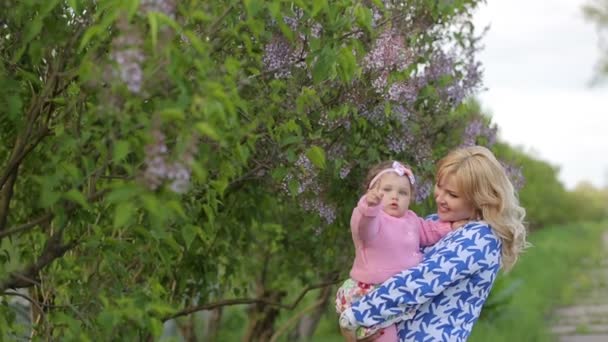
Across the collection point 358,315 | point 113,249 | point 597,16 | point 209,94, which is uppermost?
point 597,16

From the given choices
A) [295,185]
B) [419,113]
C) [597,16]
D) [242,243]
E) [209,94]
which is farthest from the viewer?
[597,16]

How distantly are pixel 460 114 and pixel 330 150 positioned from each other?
1.04 m

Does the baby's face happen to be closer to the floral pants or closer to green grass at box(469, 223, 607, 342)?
the floral pants

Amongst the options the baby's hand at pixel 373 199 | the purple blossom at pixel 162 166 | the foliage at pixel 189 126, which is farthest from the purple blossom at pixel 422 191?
the purple blossom at pixel 162 166

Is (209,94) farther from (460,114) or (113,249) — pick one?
(460,114)

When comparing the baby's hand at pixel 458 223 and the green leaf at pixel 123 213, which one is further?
the baby's hand at pixel 458 223

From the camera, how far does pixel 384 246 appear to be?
145 inches

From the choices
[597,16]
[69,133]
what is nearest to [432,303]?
[69,133]

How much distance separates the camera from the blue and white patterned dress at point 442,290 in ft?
11.9

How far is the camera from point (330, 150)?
182 inches

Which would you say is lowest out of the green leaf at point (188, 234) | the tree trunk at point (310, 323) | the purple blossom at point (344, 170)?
the tree trunk at point (310, 323)

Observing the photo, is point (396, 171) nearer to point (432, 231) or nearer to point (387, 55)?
point (432, 231)

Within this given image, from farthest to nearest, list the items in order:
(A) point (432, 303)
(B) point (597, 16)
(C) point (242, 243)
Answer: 1. (B) point (597, 16)
2. (C) point (242, 243)
3. (A) point (432, 303)

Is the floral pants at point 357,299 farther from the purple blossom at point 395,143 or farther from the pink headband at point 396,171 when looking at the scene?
the purple blossom at point 395,143
